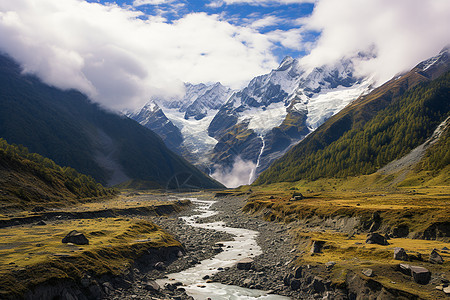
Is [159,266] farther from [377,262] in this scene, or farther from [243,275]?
[377,262]

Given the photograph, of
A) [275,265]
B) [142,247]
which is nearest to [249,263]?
[275,265]

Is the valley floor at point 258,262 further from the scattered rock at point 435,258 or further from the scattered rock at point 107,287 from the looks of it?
the scattered rock at point 435,258

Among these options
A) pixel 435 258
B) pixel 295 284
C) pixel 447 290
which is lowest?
pixel 295 284

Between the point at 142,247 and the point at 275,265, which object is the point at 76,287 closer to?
the point at 142,247

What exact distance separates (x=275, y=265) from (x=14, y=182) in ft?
324

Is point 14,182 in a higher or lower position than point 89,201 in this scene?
higher

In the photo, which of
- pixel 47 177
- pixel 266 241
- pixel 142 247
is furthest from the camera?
pixel 47 177

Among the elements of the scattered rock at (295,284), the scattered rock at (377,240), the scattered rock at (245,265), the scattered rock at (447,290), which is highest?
the scattered rock at (447,290)

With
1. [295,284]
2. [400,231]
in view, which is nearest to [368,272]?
[295,284]

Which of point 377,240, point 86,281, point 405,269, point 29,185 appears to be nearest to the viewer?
point 405,269

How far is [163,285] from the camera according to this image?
1583 inches

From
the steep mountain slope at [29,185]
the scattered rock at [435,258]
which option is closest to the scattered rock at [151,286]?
the scattered rock at [435,258]

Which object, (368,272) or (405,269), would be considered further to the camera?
(368,272)

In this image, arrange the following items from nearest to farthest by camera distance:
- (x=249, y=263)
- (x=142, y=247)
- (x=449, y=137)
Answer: (x=249, y=263) < (x=142, y=247) < (x=449, y=137)
